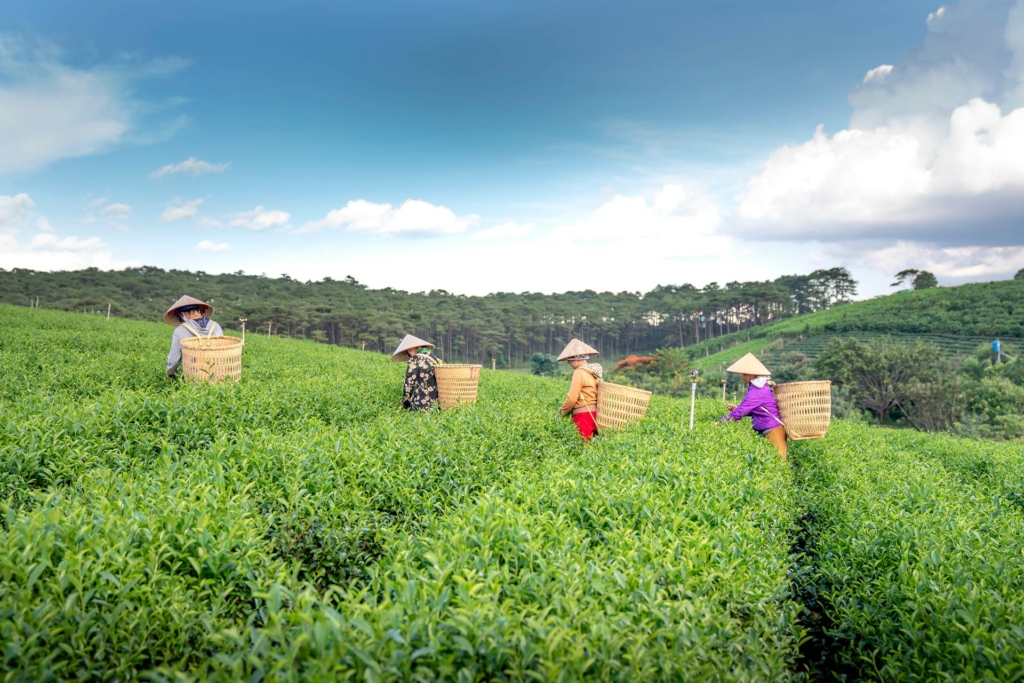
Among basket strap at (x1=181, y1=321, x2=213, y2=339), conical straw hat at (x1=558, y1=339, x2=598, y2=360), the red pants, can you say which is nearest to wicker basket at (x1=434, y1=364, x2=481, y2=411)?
conical straw hat at (x1=558, y1=339, x2=598, y2=360)

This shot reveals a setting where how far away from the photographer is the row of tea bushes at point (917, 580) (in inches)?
102

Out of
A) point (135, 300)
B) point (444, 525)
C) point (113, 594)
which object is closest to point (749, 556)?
point (444, 525)

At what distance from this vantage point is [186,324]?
7.51 m

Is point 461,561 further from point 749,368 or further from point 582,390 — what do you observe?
point 749,368

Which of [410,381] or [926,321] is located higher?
[926,321]

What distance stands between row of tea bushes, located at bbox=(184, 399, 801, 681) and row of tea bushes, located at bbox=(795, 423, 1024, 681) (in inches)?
17.9

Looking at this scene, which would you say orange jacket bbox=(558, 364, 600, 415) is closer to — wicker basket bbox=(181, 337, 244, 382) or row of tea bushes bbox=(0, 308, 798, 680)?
row of tea bushes bbox=(0, 308, 798, 680)

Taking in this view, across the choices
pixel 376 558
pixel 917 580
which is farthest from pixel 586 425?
pixel 917 580

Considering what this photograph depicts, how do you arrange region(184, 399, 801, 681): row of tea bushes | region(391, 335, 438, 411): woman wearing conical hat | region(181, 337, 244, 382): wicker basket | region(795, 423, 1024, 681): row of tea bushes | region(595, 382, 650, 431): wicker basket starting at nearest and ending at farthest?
region(184, 399, 801, 681): row of tea bushes
region(795, 423, 1024, 681): row of tea bushes
region(595, 382, 650, 431): wicker basket
region(181, 337, 244, 382): wicker basket
region(391, 335, 438, 411): woman wearing conical hat

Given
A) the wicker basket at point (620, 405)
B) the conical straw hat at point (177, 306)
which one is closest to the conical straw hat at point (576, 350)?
the wicker basket at point (620, 405)

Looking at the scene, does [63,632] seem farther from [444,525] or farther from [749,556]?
[749,556]

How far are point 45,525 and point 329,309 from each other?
60816 millimetres

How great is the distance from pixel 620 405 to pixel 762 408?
1.82 m

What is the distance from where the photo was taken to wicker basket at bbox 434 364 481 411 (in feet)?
24.6
